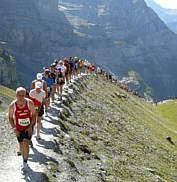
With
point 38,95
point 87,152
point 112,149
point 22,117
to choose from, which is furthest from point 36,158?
point 112,149

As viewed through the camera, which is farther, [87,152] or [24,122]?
[87,152]

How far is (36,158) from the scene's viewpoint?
558 inches

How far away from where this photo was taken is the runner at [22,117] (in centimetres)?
1134

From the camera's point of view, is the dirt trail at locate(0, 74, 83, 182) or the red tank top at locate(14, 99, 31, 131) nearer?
the red tank top at locate(14, 99, 31, 131)

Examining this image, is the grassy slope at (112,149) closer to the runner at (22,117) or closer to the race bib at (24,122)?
the runner at (22,117)

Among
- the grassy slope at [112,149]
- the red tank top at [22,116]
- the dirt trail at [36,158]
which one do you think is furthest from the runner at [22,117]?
the grassy slope at [112,149]

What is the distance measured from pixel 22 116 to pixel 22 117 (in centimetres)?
4

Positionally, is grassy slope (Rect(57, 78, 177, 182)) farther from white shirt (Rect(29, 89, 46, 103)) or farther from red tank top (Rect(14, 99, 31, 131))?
red tank top (Rect(14, 99, 31, 131))

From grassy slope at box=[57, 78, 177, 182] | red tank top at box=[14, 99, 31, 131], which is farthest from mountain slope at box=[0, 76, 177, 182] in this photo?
red tank top at box=[14, 99, 31, 131]

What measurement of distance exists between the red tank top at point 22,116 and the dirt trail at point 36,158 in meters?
2.22

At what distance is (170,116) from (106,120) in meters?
45.7

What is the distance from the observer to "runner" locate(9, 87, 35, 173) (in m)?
11.3

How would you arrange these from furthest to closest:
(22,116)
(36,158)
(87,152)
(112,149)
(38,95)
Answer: (112,149) < (87,152) < (38,95) < (36,158) < (22,116)

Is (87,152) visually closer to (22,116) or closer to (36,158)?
(36,158)
